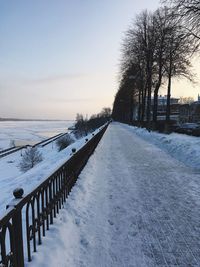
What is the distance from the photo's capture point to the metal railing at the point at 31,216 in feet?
10.8

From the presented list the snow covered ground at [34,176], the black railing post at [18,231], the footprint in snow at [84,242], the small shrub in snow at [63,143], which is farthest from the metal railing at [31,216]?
the small shrub in snow at [63,143]

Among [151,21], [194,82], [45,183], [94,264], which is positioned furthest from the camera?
[151,21]

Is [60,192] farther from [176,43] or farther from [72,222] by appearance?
[176,43]

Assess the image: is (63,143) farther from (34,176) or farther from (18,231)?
(18,231)

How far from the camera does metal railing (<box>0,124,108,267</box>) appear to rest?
3305mm

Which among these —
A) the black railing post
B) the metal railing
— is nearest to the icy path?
the metal railing

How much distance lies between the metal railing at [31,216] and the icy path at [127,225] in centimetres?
19

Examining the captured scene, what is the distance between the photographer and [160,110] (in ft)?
406

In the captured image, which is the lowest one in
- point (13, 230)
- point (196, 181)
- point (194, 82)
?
point (196, 181)

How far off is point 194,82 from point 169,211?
2729cm

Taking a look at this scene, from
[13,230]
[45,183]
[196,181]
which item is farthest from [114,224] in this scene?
[196,181]

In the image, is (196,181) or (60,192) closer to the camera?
(60,192)

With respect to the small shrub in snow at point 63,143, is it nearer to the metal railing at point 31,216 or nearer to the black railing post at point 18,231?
the metal railing at point 31,216

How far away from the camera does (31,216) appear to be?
540cm
